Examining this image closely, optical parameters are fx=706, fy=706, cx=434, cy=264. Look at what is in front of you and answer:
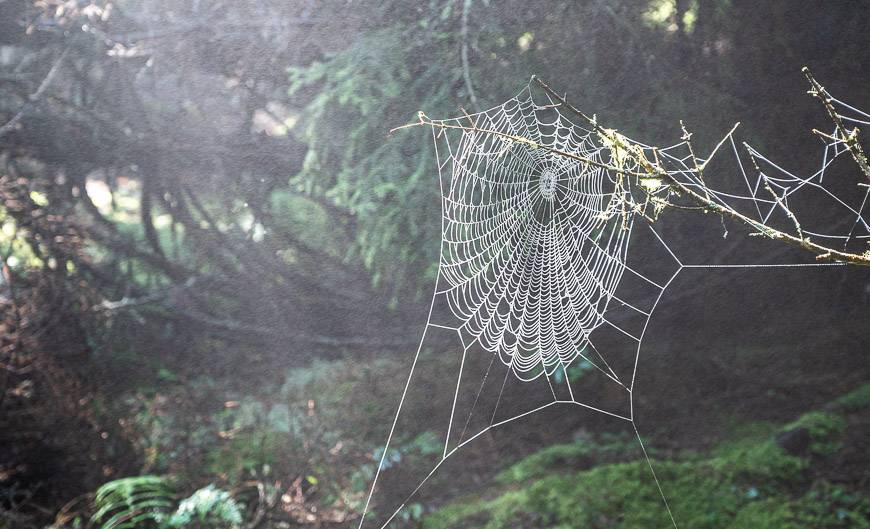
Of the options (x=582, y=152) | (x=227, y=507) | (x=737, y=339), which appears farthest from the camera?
(x=737, y=339)

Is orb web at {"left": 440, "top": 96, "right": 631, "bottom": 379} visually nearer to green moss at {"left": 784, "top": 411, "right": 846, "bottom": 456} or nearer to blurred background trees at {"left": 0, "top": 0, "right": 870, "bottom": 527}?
blurred background trees at {"left": 0, "top": 0, "right": 870, "bottom": 527}

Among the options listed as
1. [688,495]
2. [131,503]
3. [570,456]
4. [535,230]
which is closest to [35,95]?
[131,503]

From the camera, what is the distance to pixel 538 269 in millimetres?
2074

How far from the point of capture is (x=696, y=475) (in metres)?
2.02

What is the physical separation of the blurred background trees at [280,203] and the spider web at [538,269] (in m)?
0.10

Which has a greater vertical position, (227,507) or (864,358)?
(864,358)

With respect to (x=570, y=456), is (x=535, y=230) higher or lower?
higher

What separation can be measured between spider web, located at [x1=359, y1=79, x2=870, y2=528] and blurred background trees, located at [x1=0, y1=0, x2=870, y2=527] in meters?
0.10

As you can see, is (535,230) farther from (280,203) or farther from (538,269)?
(280,203)

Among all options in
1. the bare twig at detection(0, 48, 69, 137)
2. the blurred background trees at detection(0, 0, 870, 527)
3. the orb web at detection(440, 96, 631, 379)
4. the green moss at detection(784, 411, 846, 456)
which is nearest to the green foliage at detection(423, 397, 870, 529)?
the green moss at detection(784, 411, 846, 456)

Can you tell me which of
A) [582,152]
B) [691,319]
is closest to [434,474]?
[691,319]

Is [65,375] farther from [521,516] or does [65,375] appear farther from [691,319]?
[691,319]

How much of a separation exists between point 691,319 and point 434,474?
101 centimetres

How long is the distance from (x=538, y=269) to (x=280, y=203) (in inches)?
44.2
